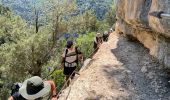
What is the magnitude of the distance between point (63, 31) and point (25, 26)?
4482mm

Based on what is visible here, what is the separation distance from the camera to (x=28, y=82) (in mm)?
6695

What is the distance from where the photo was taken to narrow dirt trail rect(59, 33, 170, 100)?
32.7ft

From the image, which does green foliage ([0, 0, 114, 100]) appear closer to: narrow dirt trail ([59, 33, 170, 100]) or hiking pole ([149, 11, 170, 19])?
narrow dirt trail ([59, 33, 170, 100])

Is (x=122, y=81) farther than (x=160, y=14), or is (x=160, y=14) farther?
(x=122, y=81)

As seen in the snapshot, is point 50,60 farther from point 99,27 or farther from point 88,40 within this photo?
point 99,27

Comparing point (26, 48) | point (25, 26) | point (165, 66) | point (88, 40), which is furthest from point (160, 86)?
point (88, 40)

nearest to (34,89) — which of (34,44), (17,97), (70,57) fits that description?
(17,97)

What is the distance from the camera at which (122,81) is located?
36.2 ft

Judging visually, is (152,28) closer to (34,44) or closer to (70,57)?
(70,57)

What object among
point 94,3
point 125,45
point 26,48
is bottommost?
point 94,3

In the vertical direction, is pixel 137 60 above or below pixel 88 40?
above

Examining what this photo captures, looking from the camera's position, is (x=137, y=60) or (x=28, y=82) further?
(x=137, y=60)

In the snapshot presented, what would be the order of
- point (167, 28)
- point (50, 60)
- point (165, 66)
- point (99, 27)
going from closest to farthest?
point (167, 28)
point (165, 66)
point (50, 60)
point (99, 27)

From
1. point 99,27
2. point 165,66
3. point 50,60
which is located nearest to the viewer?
point 165,66
